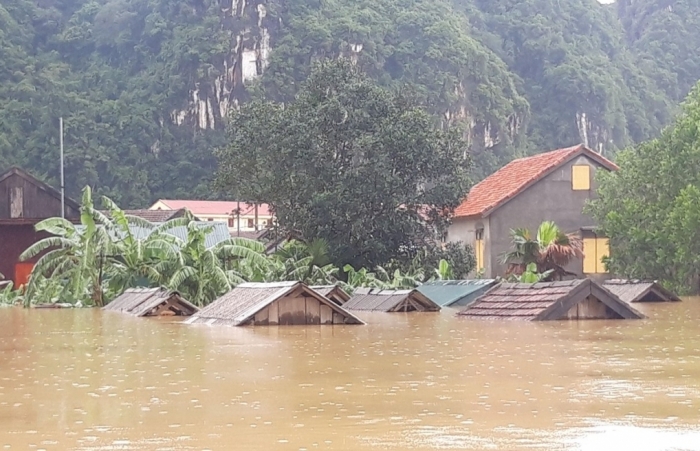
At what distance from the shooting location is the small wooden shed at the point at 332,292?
918 inches

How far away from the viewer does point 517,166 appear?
1876 inches

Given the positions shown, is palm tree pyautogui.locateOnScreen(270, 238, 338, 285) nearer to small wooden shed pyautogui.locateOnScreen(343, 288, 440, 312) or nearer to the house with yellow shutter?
small wooden shed pyautogui.locateOnScreen(343, 288, 440, 312)

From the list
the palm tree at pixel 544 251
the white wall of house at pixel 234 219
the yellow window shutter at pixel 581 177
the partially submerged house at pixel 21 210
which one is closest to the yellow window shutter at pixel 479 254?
the yellow window shutter at pixel 581 177

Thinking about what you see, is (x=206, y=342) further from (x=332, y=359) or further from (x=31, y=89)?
(x=31, y=89)

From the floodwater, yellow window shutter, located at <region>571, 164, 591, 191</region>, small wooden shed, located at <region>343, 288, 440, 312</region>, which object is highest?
yellow window shutter, located at <region>571, 164, 591, 191</region>

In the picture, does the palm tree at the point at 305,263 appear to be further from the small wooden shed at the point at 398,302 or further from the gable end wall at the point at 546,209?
the gable end wall at the point at 546,209

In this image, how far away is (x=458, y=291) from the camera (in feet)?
91.5

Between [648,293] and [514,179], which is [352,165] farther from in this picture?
[648,293]

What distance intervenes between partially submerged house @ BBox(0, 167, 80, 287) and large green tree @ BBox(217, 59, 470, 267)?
7.27 meters

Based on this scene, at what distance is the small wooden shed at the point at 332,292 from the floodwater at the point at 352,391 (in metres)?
7.22

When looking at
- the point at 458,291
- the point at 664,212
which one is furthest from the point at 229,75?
the point at 458,291

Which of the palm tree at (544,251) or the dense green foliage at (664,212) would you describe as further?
the palm tree at (544,251)

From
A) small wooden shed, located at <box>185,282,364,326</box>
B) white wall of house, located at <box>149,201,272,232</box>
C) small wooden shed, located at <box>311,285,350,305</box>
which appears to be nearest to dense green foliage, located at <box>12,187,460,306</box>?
small wooden shed, located at <box>311,285,350,305</box>

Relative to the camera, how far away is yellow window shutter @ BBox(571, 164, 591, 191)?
43.8 meters
